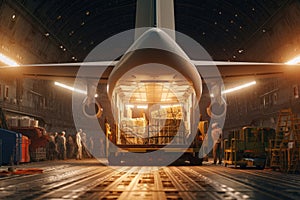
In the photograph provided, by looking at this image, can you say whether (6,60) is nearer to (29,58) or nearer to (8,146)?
(29,58)

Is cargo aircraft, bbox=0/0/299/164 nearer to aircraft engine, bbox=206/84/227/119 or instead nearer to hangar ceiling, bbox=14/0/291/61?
aircraft engine, bbox=206/84/227/119

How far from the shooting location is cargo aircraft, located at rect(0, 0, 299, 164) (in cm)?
1510

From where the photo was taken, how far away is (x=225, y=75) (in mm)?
20734

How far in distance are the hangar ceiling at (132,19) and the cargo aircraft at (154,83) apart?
9.27 meters

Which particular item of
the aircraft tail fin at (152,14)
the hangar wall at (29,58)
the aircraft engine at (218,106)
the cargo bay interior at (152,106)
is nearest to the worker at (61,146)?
the cargo bay interior at (152,106)

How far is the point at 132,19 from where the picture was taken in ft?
153

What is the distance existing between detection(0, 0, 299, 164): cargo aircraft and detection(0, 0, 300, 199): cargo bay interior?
89 mm

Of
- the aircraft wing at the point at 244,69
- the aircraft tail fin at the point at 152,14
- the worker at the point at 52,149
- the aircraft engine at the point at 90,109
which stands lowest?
the worker at the point at 52,149

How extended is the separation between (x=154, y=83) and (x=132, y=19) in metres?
27.0

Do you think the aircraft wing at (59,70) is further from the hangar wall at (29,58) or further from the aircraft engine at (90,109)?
the hangar wall at (29,58)

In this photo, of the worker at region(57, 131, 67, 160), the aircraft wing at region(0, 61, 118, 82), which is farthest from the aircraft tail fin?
the worker at region(57, 131, 67, 160)

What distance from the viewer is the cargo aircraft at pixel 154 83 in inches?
595

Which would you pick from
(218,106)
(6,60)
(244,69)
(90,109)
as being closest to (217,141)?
(218,106)

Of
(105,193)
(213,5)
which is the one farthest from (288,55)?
(105,193)
